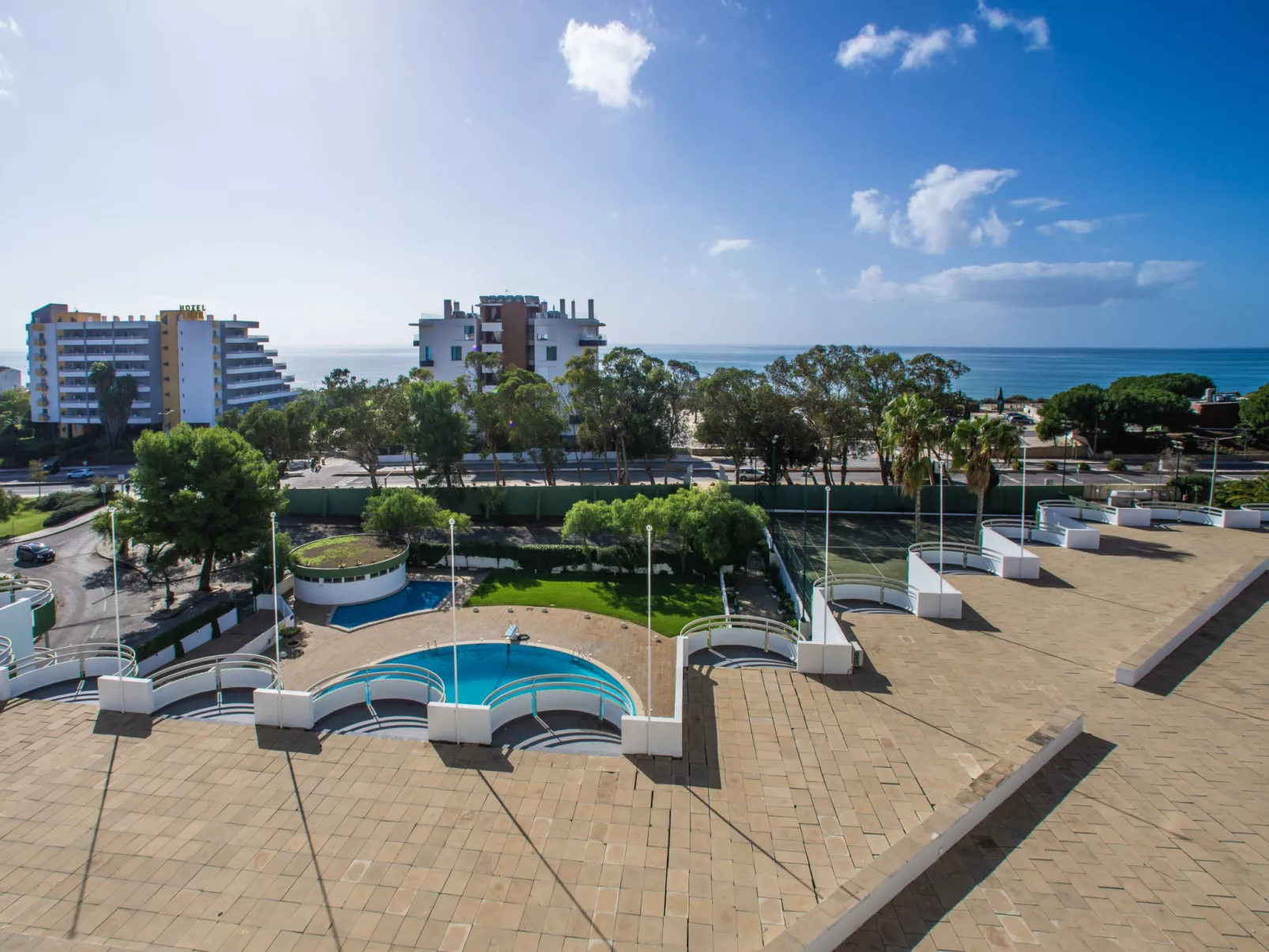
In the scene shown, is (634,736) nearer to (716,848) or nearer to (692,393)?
(716,848)

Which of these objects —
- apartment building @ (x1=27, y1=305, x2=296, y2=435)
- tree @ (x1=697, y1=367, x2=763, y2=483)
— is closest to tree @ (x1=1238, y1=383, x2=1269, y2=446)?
tree @ (x1=697, y1=367, x2=763, y2=483)

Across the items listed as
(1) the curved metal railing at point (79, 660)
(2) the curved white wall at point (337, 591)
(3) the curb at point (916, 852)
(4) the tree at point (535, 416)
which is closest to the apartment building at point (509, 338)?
(4) the tree at point (535, 416)

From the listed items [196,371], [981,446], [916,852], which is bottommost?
[916,852]

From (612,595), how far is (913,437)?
609 inches

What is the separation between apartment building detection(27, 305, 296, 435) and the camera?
292ft

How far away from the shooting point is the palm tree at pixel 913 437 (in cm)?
3162

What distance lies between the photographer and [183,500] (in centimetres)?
3131

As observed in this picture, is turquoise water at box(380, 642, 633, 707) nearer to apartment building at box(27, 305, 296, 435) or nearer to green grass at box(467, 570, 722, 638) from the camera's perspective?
green grass at box(467, 570, 722, 638)

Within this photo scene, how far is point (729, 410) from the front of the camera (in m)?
50.4

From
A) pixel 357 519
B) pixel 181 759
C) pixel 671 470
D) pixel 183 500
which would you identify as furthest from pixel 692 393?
pixel 181 759

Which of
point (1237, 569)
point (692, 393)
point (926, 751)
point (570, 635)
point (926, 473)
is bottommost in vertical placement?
point (570, 635)

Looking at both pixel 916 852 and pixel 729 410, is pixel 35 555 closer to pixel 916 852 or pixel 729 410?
pixel 729 410

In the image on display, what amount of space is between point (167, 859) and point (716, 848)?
9.01 meters

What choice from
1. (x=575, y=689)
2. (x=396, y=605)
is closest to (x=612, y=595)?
(x=396, y=605)
